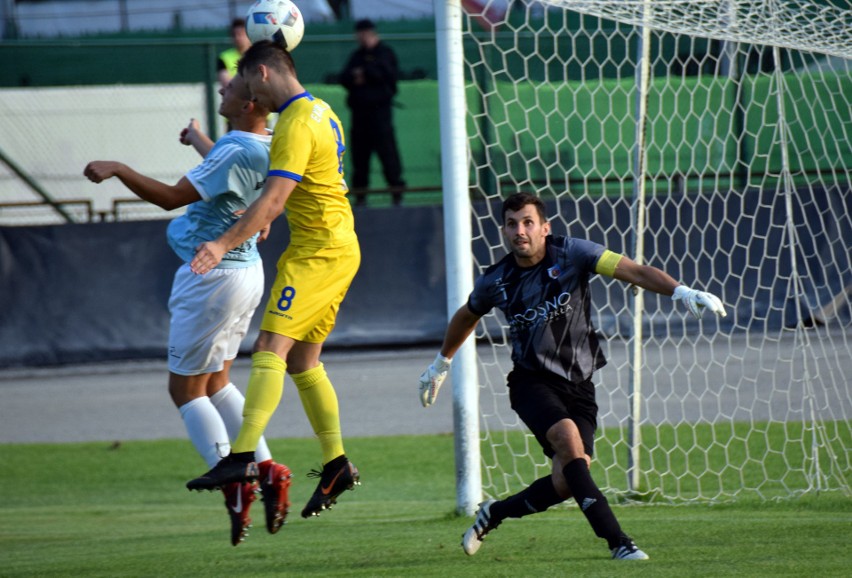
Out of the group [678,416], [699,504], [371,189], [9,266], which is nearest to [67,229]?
[9,266]

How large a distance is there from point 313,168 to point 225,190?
477mm

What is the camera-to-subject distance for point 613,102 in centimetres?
1202

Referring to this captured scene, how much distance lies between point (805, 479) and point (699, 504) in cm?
106

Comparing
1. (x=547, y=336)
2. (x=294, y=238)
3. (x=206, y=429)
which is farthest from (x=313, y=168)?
(x=206, y=429)

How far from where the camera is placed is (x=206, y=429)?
6.08 metres

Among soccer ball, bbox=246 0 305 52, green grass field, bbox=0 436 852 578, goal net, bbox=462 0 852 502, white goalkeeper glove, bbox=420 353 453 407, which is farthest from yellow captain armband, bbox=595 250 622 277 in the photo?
goal net, bbox=462 0 852 502

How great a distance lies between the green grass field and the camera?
5.43m

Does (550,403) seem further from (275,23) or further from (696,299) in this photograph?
(275,23)

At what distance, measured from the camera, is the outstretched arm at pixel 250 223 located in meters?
5.00

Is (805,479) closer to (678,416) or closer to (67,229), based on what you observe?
(678,416)

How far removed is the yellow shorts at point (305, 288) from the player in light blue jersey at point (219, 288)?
Answer: 28 centimetres

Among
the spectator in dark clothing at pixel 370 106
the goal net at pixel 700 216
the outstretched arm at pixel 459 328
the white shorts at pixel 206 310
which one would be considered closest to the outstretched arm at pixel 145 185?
the white shorts at pixel 206 310

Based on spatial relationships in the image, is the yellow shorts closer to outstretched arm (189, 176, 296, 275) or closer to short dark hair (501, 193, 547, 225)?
outstretched arm (189, 176, 296, 275)

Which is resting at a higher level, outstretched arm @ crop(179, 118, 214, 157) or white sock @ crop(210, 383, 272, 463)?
outstretched arm @ crop(179, 118, 214, 157)
